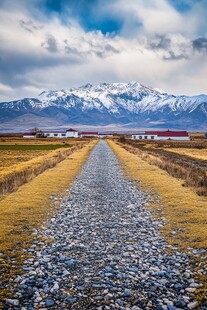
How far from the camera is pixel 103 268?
844cm

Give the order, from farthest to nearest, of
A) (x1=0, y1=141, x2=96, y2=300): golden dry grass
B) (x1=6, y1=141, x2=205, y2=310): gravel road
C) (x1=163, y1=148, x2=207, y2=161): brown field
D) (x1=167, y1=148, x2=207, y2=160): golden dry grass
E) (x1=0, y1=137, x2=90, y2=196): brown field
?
(x1=163, y1=148, x2=207, y2=161): brown field, (x1=167, y1=148, x2=207, y2=160): golden dry grass, (x1=0, y1=137, x2=90, y2=196): brown field, (x1=0, y1=141, x2=96, y2=300): golden dry grass, (x1=6, y1=141, x2=205, y2=310): gravel road

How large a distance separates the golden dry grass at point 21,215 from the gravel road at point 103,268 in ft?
1.39

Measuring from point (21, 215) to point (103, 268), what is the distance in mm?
6559

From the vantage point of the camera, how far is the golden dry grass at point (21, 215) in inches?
356

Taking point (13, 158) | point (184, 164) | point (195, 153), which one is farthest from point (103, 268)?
point (195, 153)

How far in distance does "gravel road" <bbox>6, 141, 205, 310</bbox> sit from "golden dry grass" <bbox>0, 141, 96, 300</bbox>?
42 centimetres

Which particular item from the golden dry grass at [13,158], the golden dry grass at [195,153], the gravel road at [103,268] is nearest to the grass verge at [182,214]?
the gravel road at [103,268]

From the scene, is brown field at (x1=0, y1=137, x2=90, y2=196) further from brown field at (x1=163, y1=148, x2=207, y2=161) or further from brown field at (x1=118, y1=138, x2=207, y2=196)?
brown field at (x1=163, y1=148, x2=207, y2=161)

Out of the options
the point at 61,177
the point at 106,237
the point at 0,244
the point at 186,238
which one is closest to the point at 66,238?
the point at 106,237

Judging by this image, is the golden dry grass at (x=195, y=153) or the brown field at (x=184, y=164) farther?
the golden dry grass at (x=195, y=153)

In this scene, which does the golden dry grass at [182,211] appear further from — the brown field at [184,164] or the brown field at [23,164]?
the brown field at [23,164]

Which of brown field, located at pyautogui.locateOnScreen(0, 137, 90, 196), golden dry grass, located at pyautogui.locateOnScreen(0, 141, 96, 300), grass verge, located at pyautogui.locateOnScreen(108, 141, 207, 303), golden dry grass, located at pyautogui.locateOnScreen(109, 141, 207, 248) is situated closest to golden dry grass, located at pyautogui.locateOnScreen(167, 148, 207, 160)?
brown field, located at pyautogui.locateOnScreen(0, 137, 90, 196)

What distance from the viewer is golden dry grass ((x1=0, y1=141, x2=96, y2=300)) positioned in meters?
9.04

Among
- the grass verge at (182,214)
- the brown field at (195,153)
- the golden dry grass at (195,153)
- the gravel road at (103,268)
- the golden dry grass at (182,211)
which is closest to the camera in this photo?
the gravel road at (103,268)
